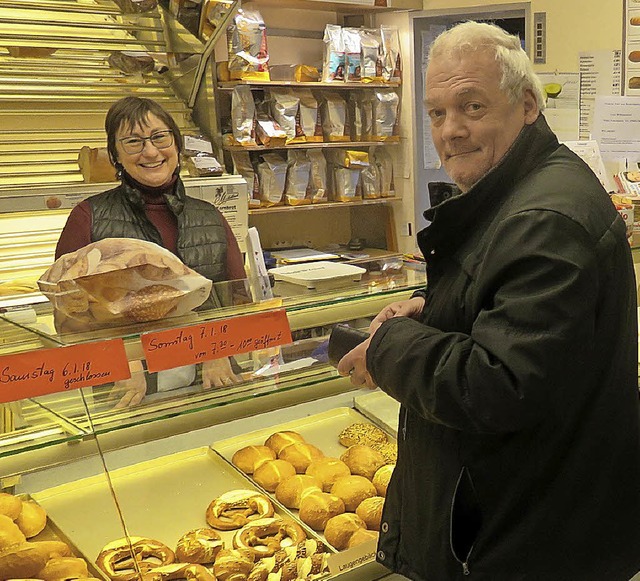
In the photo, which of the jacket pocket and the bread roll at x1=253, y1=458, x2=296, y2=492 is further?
the bread roll at x1=253, y1=458, x2=296, y2=492

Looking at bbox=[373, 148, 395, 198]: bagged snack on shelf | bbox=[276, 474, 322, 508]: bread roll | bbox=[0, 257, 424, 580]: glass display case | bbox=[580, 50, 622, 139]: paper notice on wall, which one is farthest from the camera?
→ bbox=[373, 148, 395, 198]: bagged snack on shelf

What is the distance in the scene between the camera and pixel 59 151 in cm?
385

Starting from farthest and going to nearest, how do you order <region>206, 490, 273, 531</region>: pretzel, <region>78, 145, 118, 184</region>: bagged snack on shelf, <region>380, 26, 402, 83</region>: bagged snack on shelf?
<region>380, 26, 402, 83</region>: bagged snack on shelf → <region>78, 145, 118, 184</region>: bagged snack on shelf → <region>206, 490, 273, 531</region>: pretzel

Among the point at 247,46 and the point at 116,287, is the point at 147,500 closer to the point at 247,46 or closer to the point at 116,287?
the point at 116,287

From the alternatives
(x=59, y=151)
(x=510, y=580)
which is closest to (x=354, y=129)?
(x=59, y=151)

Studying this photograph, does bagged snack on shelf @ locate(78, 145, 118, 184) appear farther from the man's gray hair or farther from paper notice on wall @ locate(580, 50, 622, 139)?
paper notice on wall @ locate(580, 50, 622, 139)

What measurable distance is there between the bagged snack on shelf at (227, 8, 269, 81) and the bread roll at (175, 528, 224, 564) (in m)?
3.42

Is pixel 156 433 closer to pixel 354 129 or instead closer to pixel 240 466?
pixel 240 466

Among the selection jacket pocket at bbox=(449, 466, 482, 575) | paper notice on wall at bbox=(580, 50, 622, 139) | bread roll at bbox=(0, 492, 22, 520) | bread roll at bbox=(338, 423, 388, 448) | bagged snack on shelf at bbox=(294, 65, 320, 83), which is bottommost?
bread roll at bbox=(338, 423, 388, 448)

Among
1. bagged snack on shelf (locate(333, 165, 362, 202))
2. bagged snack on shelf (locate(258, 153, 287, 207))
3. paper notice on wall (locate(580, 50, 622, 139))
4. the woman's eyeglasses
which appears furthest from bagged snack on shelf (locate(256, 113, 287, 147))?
the woman's eyeglasses

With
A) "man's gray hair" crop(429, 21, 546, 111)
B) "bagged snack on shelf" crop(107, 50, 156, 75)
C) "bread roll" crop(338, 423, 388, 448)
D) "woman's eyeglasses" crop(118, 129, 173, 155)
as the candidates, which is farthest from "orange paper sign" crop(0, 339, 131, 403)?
"bagged snack on shelf" crop(107, 50, 156, 75)

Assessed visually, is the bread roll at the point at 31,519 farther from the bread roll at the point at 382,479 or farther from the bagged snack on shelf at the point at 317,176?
the bagged snack on shelf at the point at 317,176

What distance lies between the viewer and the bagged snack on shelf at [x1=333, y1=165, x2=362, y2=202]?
491 centimetres

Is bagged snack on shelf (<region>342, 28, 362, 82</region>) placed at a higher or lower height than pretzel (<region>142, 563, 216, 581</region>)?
higher
